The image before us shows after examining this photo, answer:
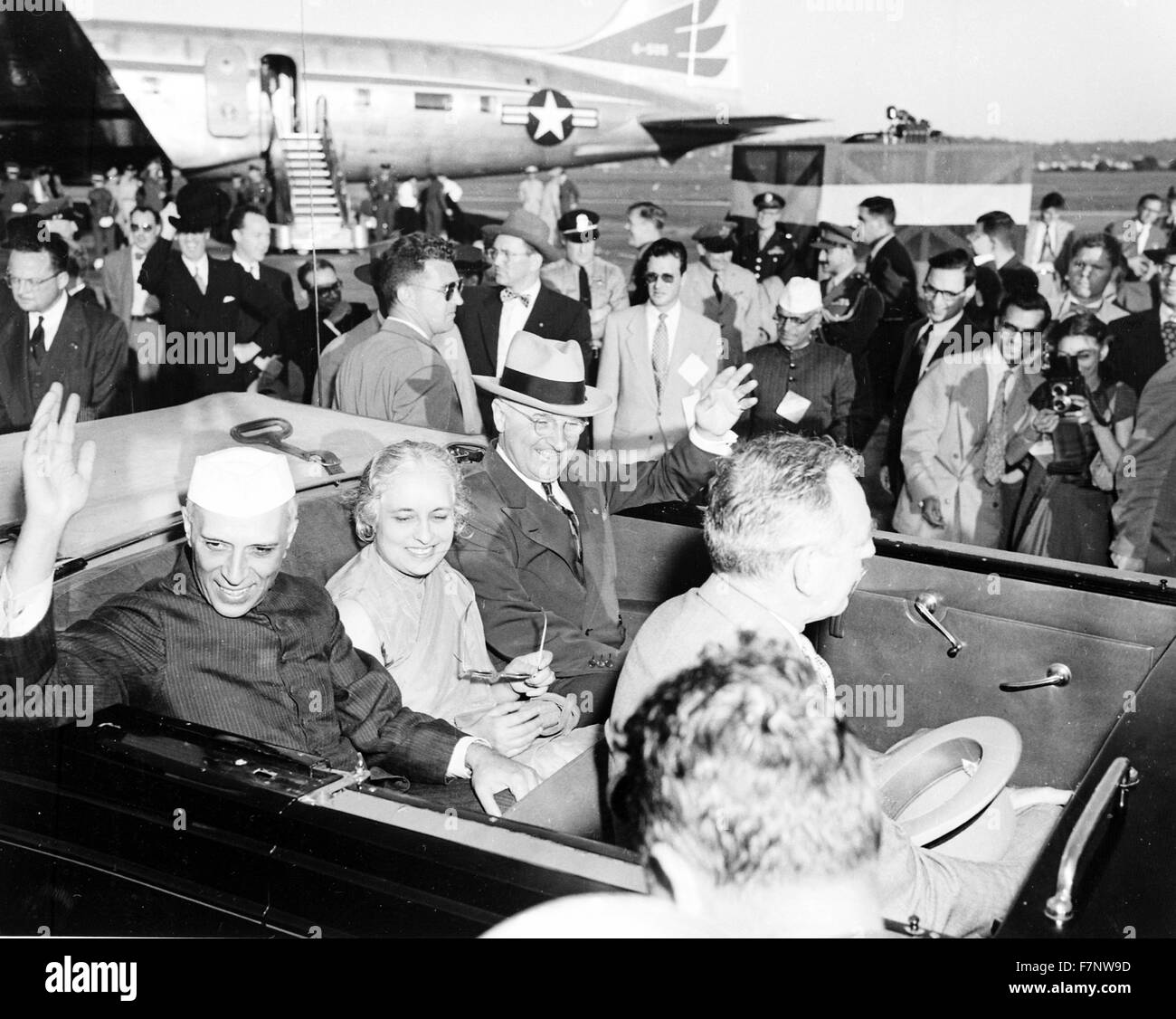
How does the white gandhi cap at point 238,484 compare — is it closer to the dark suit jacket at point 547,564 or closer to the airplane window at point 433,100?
the dark suit jacket at point 547,564

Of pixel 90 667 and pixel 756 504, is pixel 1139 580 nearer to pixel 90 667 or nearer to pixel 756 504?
pixel 756 504

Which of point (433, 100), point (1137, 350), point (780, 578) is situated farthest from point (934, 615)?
point (433, 100)

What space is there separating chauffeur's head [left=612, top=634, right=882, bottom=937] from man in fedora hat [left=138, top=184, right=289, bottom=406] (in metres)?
5.81

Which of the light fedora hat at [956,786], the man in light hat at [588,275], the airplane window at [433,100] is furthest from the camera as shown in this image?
the airplane window at [433,100]

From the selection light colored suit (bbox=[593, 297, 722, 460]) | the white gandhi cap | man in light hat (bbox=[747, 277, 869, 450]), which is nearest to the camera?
man in light hat (bbox=[747, 277, 869, 450])

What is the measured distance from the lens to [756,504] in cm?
208

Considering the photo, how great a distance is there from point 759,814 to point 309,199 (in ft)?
26.2

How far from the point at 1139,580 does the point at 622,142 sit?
30.6ft

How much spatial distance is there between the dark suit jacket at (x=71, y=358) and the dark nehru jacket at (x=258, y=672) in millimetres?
2488

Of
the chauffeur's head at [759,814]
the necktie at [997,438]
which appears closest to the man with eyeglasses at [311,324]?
the necktie at [997,438]

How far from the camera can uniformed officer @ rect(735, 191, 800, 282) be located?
7.53 meters

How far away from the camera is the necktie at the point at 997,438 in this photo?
Result: 478 cm

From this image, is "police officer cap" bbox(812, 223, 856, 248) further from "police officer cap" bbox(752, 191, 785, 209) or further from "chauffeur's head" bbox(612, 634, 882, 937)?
"chauffeur's head" bbox(612, 634, 882, 937)
